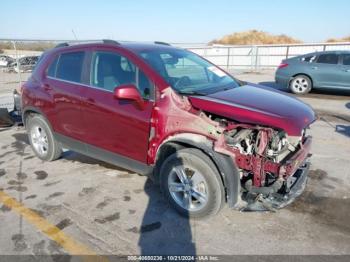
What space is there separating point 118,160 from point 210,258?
5.73 ft

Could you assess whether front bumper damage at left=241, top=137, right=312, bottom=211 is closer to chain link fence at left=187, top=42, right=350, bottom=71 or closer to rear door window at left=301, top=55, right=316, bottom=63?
rear door window at left=301, top=55, right=316, bottom=63

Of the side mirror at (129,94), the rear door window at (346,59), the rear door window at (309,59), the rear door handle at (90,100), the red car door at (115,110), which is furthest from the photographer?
the rear door window at (309,59)

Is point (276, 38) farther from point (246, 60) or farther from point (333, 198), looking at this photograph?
point (333, 198)

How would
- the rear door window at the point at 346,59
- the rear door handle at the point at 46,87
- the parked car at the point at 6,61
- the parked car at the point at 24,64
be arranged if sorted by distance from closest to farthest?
1. the rear door handle at the point at 46,87
2. the rear door window at the point at 346,59
3. the parked car at the point at 24,64
4. the parked car at the point at 6,61

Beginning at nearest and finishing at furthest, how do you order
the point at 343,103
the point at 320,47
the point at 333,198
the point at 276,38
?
1. the point at 333,198
2. the point at 343,103
3. the point at 320,47
4. the point at 276,38

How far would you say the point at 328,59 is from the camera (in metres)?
11.5

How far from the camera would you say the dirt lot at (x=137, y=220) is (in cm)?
318

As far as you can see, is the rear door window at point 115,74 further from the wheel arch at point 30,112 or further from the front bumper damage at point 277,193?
the front bumper damage at point 277,193

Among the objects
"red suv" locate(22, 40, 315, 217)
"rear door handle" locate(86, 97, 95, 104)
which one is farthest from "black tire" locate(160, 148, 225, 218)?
"rear door handle" locate(86, 97, 95, 104)

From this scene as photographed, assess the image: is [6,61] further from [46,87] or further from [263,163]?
[263,163]

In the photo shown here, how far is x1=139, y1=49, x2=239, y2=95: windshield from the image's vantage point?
3.84m

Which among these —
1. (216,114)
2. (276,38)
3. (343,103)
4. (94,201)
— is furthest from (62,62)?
(276,38)

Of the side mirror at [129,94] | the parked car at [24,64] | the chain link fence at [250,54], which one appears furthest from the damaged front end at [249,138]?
the chain link fence at [250,54]

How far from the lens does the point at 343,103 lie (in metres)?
10.2
